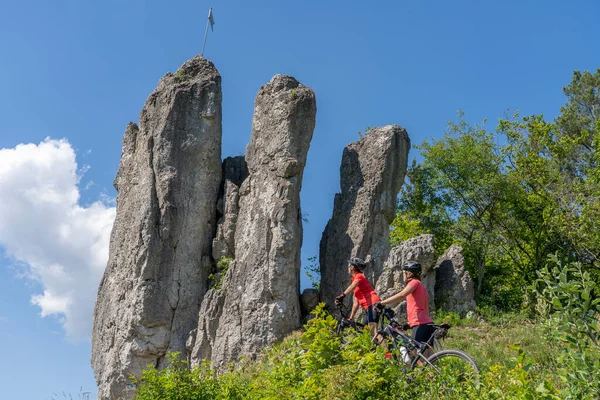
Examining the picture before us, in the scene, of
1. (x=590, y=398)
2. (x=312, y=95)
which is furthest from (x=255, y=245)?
(x=590, y=398)

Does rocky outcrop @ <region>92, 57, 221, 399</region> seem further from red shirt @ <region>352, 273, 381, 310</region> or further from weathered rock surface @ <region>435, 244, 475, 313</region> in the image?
red shirt @ <region>352, 273, 381, 310</region>

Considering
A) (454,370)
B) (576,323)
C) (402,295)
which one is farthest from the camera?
(402,295)

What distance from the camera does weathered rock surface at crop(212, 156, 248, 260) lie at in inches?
931

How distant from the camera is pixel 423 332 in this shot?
9.95 m

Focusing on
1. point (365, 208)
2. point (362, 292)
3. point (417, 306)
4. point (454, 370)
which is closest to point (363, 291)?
point (362, 292)

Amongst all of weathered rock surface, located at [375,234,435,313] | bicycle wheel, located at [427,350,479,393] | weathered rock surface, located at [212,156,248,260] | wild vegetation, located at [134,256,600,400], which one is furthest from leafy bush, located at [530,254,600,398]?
weathered rock surface, located at [212,156,248,260]

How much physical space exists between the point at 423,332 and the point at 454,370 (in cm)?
231

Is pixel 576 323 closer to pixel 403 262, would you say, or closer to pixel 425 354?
pixel 425 354

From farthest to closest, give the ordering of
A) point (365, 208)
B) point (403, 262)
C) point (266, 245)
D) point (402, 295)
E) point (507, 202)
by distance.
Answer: point (507, 202), point (365, 208), point (266, 245), point (403, 262), point (402, 295)

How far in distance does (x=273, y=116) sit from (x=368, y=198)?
4.58m

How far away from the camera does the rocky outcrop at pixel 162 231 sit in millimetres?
22484

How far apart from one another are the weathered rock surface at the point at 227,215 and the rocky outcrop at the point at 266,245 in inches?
18.3

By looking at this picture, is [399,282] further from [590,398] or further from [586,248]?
[590,398]

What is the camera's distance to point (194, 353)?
70.8 ft
